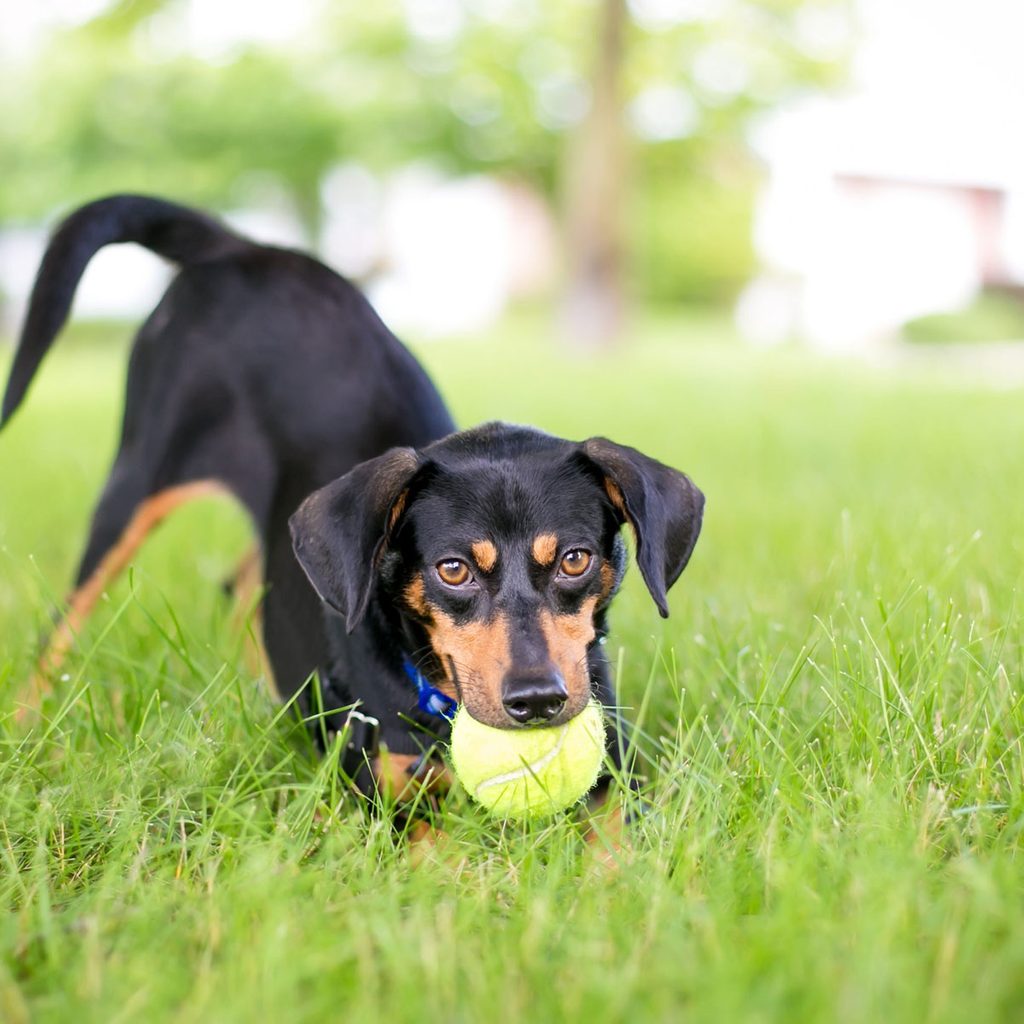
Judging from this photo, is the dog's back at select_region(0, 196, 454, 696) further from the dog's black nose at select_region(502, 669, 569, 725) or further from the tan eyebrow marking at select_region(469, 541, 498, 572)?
the dog's black nose at select_region(502, 669, 569, 725)

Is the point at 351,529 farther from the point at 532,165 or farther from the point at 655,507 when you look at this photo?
the point at 532,165

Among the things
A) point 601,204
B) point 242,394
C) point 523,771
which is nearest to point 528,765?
point 523,771

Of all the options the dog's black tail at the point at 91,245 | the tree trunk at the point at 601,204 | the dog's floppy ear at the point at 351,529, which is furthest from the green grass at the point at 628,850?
the tree trunk at the point at 601,204

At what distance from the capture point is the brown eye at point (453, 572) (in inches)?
108

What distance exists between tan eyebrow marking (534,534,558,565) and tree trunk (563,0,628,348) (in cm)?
1432

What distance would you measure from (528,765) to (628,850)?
0.27m

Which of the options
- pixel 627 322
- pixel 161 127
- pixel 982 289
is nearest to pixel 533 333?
pixel 627 322

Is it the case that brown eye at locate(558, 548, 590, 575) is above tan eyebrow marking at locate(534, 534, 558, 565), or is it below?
below

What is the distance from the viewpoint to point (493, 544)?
2.73m

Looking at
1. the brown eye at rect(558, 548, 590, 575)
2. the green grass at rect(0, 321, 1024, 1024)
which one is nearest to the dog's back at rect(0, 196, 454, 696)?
the green grass at rect(0, 321, 1024, 1024)

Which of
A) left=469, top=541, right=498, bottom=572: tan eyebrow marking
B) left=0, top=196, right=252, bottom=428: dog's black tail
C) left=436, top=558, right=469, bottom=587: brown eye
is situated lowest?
left=436, top=558, right=469, bottom=587: brown eye

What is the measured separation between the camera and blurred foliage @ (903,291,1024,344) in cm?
2627

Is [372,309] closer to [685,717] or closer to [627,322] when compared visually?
[685,717]

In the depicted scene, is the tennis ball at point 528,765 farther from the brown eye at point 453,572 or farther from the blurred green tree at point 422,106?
the blurred green tree at point 422,106
